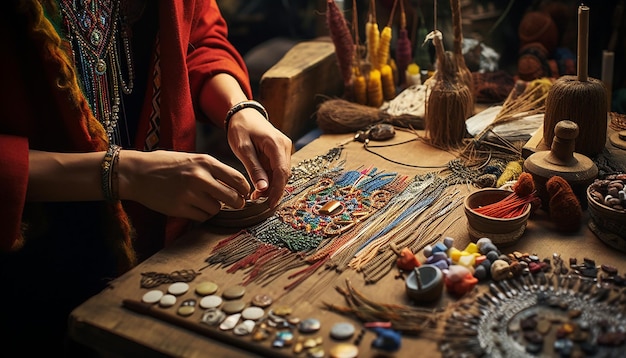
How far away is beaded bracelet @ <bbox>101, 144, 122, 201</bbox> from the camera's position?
4.55 feet

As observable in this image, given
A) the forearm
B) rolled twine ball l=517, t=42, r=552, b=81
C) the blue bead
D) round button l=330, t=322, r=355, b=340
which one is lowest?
rolled twine ball l=517, t=42, r=552, b=81

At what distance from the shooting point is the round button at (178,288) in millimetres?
1336

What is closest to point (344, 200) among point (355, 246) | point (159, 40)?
point (355, 246)

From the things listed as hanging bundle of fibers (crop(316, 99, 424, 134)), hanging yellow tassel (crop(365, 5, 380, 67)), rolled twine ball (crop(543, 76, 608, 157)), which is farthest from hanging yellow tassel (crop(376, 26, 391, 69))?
rolled twine ball (crop(543, 76, 608, 157))

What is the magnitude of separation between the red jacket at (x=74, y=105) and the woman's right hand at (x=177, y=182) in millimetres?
152

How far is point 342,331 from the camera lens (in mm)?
1190

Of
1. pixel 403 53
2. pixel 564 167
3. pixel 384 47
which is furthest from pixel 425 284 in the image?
pixel 403 53

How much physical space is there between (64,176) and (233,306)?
0.44 m

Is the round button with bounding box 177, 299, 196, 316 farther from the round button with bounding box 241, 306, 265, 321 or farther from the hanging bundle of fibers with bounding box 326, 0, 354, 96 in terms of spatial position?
the hanging bundle of fibers with bounding box 326, 0, 354, 96

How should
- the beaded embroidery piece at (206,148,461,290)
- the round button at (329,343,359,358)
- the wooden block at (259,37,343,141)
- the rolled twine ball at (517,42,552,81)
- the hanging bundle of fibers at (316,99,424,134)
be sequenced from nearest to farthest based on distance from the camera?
the round button at (329,343,359,358), the beaded embroidery piece at (206,148,461,290), the hanging bundle of fibers at (316,99,424,134), the wooden block at (259,37,343,141), the rolled twine ball at (517,42,552,81)

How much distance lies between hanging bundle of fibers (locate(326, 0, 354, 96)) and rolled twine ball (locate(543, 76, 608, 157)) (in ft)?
2.83

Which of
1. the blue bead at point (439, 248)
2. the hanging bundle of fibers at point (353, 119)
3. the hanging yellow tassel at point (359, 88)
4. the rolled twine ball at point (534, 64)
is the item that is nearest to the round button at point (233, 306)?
the blue bead at point (439, 248)

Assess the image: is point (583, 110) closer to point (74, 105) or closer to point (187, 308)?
point (187, 308)

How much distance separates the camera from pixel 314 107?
101 inches
